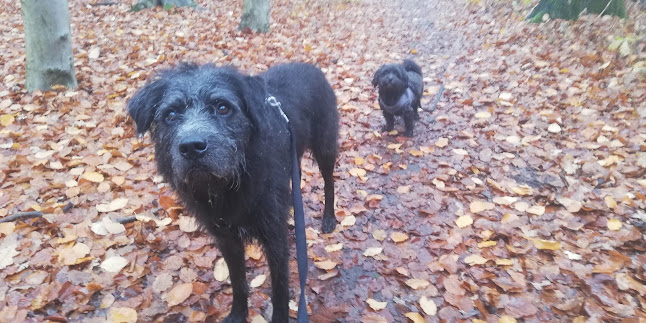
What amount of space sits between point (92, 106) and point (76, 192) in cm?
222

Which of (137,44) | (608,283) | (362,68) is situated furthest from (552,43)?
(137,44)

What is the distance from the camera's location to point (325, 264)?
144 inches

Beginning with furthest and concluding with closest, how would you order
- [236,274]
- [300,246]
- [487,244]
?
[487,244] < [236,274] < [300,246]

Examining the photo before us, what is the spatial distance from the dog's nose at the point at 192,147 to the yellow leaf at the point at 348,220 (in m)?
2.46

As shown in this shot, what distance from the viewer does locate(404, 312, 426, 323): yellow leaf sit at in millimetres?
3011

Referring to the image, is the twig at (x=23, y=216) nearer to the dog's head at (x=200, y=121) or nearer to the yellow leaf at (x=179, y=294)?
the yellow leaf at (x=179, y=294)

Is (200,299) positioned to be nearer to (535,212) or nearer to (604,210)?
(535,212)

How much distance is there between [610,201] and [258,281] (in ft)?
11.8

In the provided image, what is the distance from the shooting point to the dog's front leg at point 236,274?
9.47 feet

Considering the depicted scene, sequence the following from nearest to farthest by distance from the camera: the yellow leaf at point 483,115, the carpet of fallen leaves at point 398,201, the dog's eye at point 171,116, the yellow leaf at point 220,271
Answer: the dog's eye at point 171,116, the carpet of fallen leaves at point 398,201, the yellow leaf at point 220,271, the yellow leaf at point 483,115

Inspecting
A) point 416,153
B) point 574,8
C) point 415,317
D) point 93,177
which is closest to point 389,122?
point 416,153

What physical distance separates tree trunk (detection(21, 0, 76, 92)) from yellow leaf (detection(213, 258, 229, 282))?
14.9 ft

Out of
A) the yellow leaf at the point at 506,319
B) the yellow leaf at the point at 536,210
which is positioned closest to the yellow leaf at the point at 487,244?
the yellow leaf at the point at 536,210

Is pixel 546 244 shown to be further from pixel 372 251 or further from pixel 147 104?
pixel 147 104
